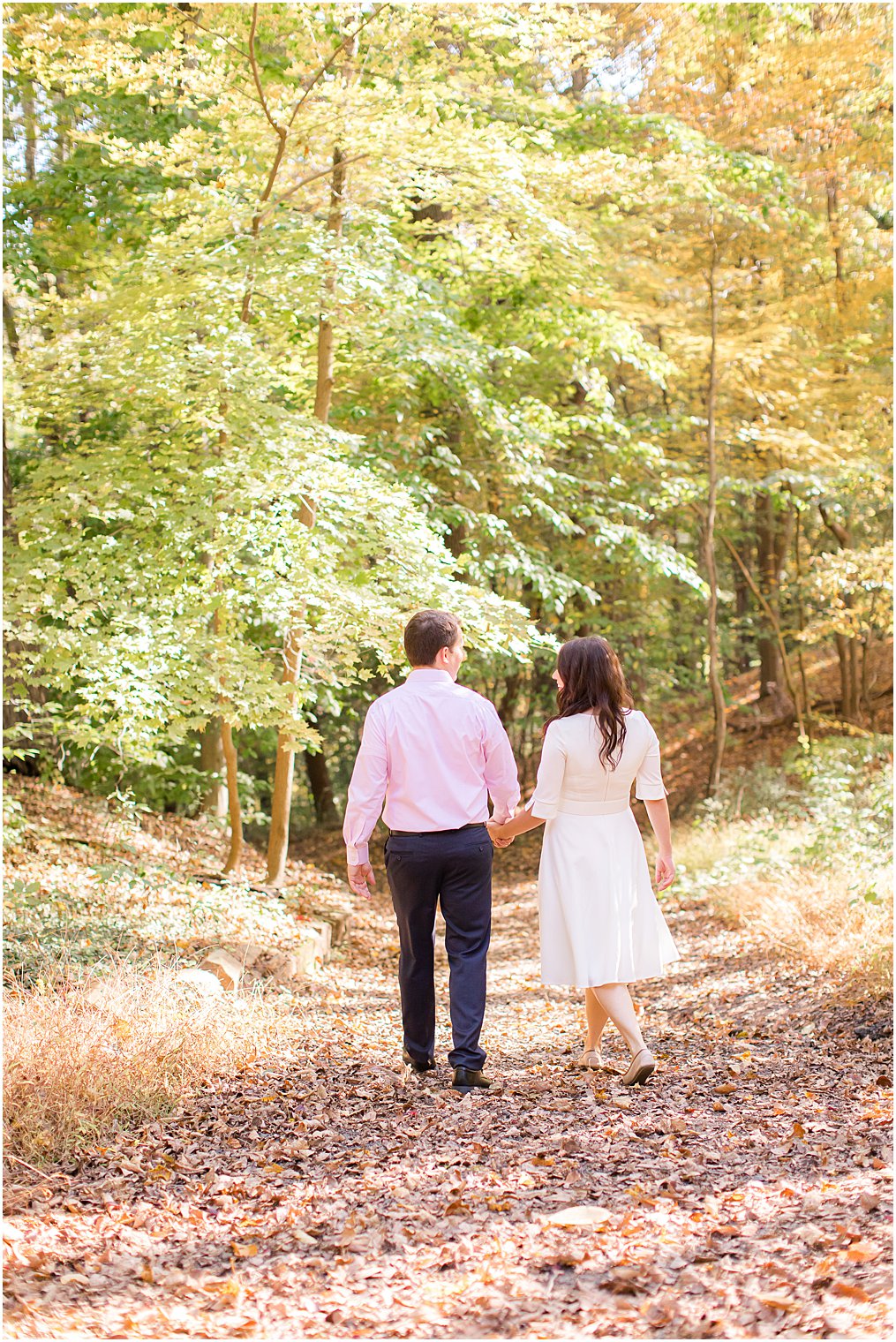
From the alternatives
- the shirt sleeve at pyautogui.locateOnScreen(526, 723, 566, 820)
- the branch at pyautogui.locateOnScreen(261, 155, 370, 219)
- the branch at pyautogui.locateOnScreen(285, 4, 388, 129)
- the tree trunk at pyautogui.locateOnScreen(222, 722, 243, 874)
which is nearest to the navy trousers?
the shirt sleeve at pyautogui.locateOnScreen(526, 723, 566, 820)

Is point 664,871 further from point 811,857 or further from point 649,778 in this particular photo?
point 811,857

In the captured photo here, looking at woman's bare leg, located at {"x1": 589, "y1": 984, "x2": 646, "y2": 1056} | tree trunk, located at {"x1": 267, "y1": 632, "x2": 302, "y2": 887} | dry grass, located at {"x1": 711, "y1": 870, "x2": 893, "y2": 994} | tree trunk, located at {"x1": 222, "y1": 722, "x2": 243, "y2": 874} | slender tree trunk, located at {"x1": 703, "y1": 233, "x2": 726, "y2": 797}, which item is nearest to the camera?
woman's bare leg, located at {"x1": 589, "y1": 984, "x2": 646, "y2": 1056}

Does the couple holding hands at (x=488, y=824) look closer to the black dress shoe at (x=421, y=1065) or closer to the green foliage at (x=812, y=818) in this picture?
the black dress shoe at (x=421, y=1065)

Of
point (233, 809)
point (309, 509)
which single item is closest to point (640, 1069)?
point (309, 509)

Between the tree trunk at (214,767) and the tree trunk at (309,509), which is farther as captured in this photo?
the tree trunk at (214,767)

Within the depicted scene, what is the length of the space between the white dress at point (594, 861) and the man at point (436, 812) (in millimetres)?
221

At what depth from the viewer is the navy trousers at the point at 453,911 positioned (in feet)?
14.5

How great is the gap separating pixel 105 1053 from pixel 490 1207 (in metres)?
1.68

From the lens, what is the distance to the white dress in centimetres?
446

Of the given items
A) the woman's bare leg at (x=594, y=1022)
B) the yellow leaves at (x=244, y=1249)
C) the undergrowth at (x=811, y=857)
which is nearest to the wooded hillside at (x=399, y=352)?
the undergrowth at (x=811, y=857)

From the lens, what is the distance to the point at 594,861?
4.52 meters

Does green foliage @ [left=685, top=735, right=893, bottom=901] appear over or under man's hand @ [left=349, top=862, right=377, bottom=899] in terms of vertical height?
under

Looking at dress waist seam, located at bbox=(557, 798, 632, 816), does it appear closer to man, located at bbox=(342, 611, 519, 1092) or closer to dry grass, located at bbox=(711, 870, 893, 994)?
man, located at bbox=(342, 611, 519, 1092)

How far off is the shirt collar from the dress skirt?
73 cm
